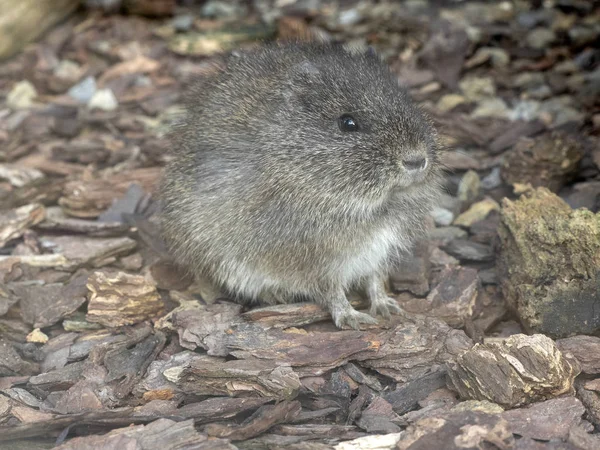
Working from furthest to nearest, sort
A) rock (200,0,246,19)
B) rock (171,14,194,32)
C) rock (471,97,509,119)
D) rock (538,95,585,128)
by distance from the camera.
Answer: rock (200,0,246,19) < rock (171,14,194,32) < rock (471,97,509,119) < rock (538,95,585,128)

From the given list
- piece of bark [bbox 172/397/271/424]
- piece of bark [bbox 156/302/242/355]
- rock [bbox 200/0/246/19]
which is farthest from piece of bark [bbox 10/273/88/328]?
rock [bbox 200/0/246/19]

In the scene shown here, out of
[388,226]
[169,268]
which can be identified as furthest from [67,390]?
[388,226]

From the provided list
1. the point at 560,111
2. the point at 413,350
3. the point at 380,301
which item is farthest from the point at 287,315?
the point at 560,111

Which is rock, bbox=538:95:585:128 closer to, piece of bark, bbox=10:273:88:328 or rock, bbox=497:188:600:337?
rock, bbox=497:188:600:337

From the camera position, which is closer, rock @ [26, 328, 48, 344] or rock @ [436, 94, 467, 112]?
rock @ [26, 328, 48, 344]

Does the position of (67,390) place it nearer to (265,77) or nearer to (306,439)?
(306,439)

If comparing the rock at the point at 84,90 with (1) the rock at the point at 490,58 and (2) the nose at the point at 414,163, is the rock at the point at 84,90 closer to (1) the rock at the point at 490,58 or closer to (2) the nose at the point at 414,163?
(1) the rock at the point at 490,58

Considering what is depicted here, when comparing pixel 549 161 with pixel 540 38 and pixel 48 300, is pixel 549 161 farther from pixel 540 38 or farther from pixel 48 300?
pixel 48 300
